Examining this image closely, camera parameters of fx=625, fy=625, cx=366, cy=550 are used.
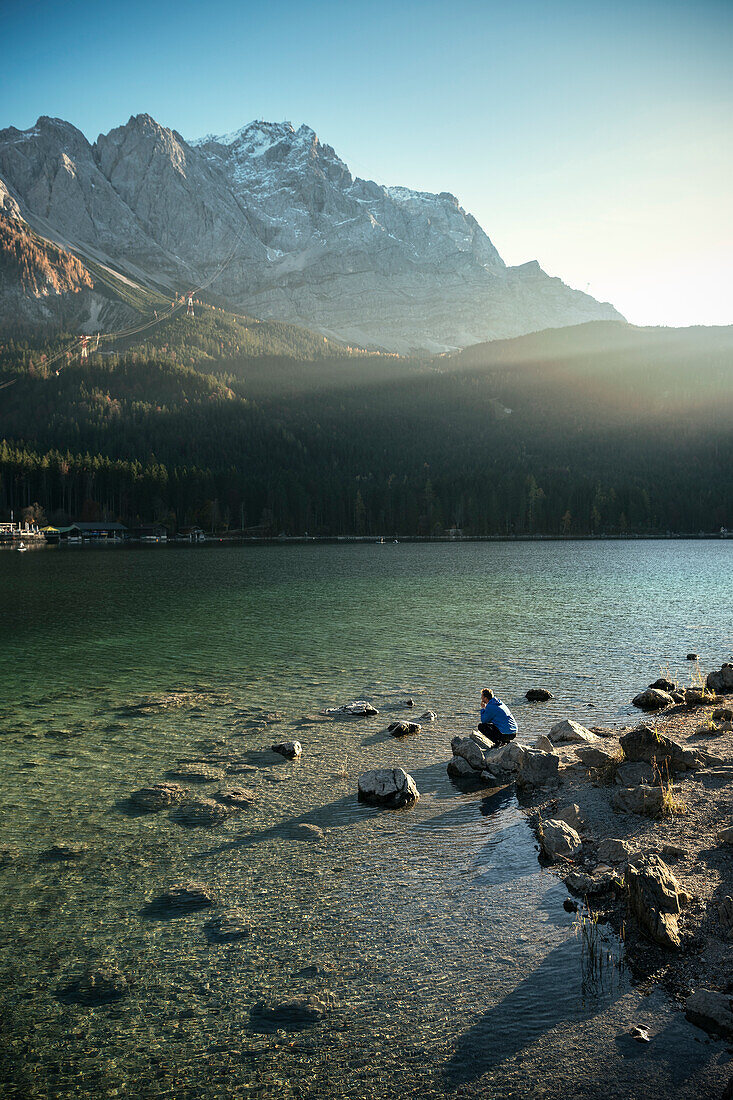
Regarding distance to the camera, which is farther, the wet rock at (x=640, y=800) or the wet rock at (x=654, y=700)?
the wet rock at (x=654, y=700)

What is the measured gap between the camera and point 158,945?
11914 millimetres

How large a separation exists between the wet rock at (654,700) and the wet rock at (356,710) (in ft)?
38.3

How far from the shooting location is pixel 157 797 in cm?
1889

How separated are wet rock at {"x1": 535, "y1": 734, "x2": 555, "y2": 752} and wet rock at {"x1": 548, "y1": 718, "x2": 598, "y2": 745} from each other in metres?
0.82

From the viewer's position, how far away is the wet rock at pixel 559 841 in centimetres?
1470

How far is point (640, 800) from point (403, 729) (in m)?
10.0

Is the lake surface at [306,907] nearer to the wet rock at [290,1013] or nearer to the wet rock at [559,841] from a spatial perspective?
the wet rock at [290,1013]

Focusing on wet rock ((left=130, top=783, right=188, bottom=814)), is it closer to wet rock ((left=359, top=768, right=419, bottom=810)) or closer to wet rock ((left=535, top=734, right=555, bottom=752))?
wet rock ((left=359, top=768, right=419, bottom=810))

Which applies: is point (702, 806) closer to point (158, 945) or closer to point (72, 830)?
point (158, 945)

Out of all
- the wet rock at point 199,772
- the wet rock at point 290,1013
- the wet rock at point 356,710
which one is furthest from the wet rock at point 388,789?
the wet rock at point 356,710

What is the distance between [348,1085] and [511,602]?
196 ft

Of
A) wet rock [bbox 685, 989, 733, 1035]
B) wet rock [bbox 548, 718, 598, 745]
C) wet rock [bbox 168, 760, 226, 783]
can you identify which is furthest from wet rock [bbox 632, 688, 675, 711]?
wet rock [bbox 685, 989, 733, 1035]

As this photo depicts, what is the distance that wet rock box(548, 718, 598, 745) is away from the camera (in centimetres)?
2262

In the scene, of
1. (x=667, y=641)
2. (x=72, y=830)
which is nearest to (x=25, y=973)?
(x=72, y=830)
